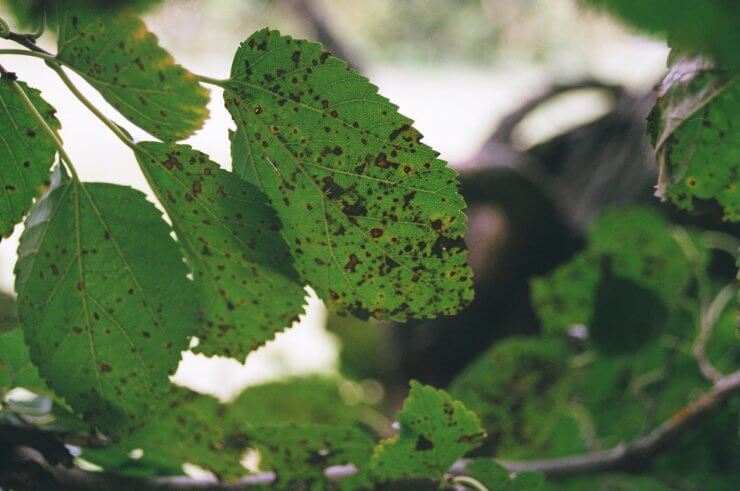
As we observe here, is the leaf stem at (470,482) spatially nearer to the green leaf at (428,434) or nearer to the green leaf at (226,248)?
the green leaf at (428,434)

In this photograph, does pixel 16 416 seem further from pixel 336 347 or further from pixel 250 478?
pixel 336 347

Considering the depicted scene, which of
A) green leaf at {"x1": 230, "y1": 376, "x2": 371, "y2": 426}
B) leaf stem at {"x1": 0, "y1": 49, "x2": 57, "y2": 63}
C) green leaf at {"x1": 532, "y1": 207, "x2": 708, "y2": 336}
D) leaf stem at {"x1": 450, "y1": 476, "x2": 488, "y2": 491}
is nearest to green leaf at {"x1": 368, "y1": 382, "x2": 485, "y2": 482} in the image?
leaf stem at {"x1": 450, "y1": 476, "x2": 488, "y2": 491}

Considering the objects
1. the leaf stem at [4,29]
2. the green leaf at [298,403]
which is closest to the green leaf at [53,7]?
the leaf stem at [4,29]

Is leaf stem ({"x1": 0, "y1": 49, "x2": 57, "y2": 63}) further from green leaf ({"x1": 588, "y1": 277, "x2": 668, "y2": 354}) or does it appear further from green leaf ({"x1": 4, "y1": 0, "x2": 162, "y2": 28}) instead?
green leaf ({"x1": 588, "y1": 277, "x2": 668, "y2": 354})

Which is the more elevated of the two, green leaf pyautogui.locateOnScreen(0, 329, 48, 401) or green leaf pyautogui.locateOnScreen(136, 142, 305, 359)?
green leaf pyautogui.locateOnScreen(136, 142, 305, 359)

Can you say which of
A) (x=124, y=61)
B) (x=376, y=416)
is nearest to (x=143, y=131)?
(x=124, y=61)
